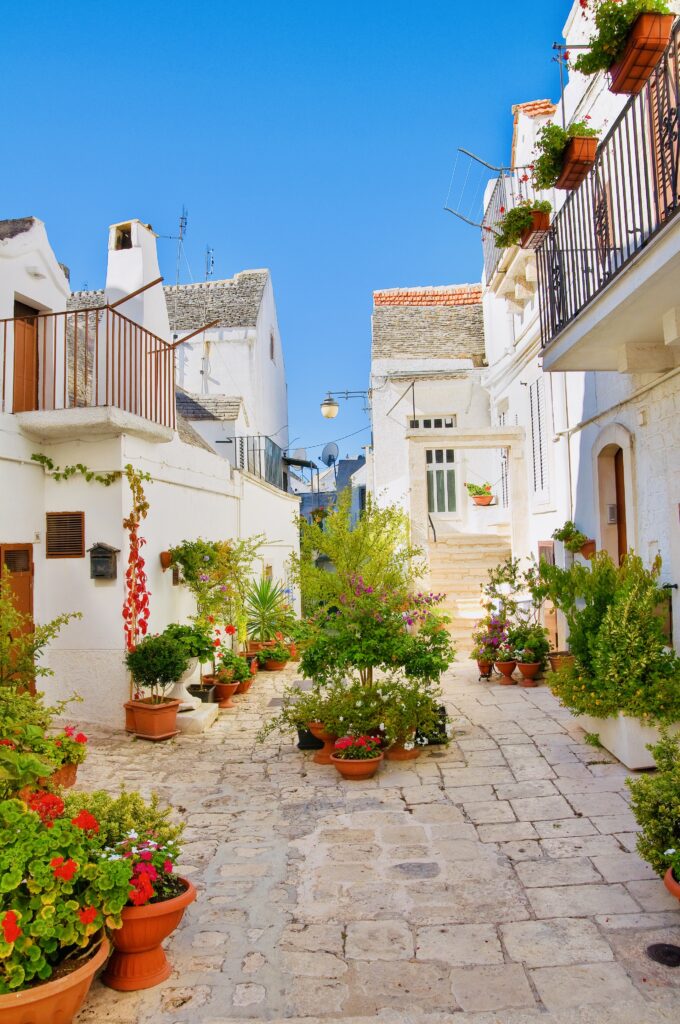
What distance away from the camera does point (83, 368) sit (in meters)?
10.2

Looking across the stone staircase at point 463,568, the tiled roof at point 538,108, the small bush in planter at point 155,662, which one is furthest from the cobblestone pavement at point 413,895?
the tiled roof at point 538,108

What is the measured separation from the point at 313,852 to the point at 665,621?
4.09 m

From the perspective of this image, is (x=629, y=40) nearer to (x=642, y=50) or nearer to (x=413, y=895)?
(x=642, y=50)

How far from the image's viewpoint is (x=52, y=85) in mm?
8180

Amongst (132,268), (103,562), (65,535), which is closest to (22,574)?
(65,535)

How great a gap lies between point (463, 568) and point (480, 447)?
256 centimetres

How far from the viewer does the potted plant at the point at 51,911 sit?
2826mm

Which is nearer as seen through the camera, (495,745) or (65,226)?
(495,745)

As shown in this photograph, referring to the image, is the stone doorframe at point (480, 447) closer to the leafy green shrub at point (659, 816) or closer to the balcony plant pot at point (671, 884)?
the leafy green shrub at point (659, 816)

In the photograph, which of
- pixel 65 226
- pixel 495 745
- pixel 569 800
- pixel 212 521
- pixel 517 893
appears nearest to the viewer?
pixel 517 893

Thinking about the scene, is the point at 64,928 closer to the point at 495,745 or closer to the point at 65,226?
the point at 495,745

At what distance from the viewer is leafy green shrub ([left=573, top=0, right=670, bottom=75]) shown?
579cm

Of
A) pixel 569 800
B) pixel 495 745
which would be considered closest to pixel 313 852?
pixel 569 800

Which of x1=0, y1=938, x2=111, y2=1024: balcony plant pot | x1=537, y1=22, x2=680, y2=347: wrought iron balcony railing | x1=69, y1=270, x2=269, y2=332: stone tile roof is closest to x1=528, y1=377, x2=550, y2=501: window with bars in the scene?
x1=537, y1=22, x2=680, y2=347: wrought iron balcony railing
